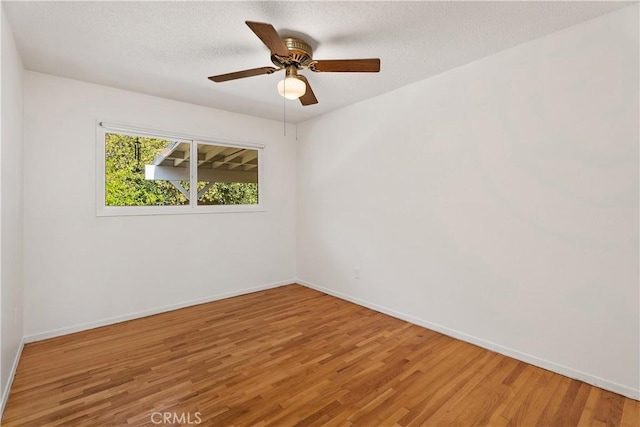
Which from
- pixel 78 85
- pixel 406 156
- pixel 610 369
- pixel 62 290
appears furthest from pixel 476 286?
pixel 78 85

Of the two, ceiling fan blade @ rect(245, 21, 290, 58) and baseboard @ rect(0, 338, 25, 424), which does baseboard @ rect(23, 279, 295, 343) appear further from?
ceiling fan blade @ rect(245, 21, 290, 58)

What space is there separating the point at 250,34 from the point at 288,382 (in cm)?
250

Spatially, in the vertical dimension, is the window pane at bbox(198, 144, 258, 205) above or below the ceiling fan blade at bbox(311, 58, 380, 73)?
below

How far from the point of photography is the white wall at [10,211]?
193 centimetres

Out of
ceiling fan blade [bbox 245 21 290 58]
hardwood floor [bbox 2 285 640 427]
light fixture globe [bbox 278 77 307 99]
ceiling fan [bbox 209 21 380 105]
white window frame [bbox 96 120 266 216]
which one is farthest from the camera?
white window frame [bbox 96 120 266 216]

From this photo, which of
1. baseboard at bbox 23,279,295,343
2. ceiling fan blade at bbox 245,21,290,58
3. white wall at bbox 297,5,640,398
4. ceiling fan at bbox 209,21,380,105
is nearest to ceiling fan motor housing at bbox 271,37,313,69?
ceiling fan at bbox 209,21,380,105

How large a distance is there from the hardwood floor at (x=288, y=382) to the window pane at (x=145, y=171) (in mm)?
1388

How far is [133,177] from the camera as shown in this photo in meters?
3.44

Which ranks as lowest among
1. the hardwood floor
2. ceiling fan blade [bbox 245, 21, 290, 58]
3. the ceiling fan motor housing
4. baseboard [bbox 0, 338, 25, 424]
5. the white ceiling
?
the hardwood floor

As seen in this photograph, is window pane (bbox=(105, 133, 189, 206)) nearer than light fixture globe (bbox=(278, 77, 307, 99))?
No

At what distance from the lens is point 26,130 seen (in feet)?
9.14

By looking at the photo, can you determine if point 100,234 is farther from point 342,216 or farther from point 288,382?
point 342,216

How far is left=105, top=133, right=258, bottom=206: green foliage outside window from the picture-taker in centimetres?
329

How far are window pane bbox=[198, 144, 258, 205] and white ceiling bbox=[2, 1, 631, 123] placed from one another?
111 cm
